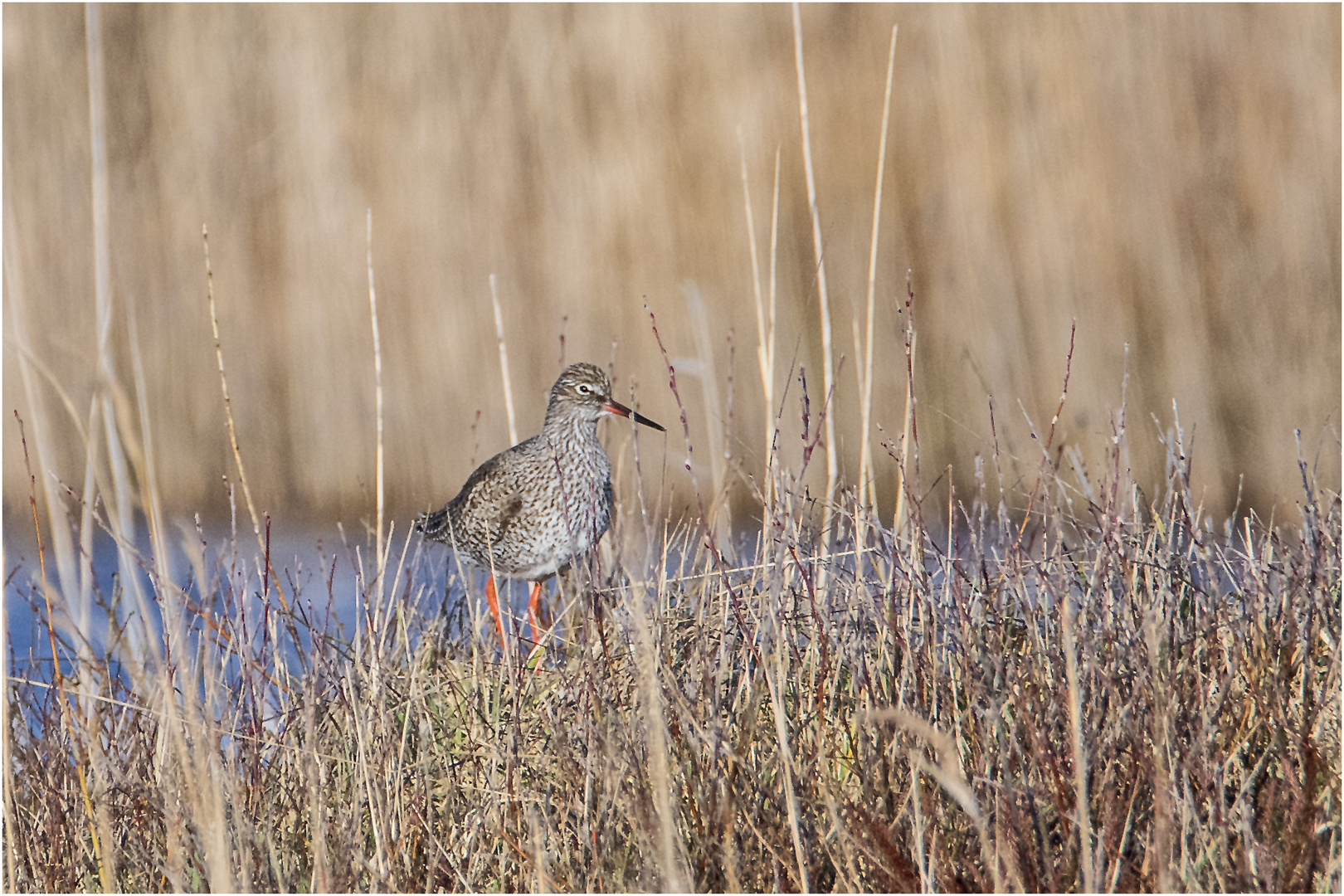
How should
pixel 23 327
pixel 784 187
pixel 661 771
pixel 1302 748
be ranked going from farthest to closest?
pixel 784 187, pixel 23 327, pixel 1302 748, pixel 661 771

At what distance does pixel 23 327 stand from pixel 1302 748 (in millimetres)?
2950

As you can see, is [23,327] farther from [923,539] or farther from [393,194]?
[393,194]

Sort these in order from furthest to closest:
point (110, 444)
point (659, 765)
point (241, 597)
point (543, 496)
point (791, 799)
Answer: point (543, 496) → point (110, 444) → point (241, 597) → point (791, 799) → point (659, 765)

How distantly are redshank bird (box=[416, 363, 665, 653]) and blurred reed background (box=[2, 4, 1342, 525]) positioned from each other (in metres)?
0.72

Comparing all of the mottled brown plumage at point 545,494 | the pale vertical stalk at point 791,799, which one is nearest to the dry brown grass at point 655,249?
the mottled brown plumage at point 545,494

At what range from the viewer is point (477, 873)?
2.14 metres

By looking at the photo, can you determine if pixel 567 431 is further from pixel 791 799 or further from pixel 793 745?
pixel 791 799

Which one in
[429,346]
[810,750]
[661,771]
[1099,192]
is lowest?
[810,750]

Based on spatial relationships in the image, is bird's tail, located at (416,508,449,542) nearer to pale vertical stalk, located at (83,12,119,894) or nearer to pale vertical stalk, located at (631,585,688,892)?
pale vertical stalk, located at (83,12,119,894)

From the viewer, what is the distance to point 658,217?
5.65 meters

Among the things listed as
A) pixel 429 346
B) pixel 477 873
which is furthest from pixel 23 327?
pixel 429 346

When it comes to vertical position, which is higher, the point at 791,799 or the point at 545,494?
the point at 545,494

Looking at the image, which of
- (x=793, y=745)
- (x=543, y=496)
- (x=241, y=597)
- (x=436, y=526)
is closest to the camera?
(x=793, y=745)

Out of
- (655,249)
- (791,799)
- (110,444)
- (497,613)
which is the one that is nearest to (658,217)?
(655,249)
